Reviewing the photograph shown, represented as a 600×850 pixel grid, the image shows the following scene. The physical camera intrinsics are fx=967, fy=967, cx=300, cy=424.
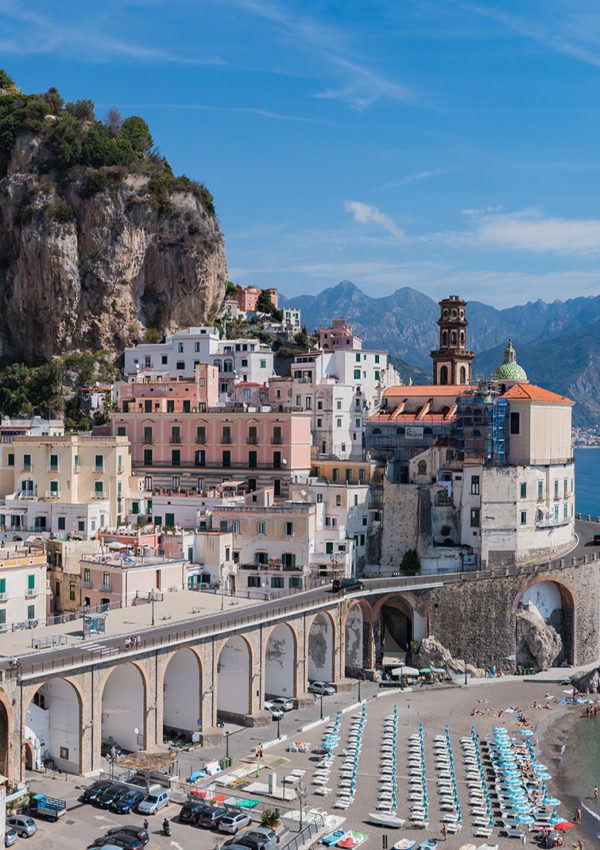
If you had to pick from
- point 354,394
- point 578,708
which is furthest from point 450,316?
point 578,708

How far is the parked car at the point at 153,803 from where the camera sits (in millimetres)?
41062

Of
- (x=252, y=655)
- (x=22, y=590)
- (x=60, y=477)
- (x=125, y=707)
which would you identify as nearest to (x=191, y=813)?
(x=125, y=707)

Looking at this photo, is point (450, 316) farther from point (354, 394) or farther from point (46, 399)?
point (46, 399)

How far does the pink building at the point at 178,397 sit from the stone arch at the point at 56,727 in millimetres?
37222

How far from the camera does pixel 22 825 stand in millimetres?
37875

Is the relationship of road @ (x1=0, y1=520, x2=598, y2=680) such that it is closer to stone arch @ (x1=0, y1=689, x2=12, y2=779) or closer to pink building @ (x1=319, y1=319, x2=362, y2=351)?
stone arch @ (x1=0, y1=689, x2=12, y2=779)

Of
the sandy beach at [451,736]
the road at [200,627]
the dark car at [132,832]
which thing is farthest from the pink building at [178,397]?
the dark car at [132,832]

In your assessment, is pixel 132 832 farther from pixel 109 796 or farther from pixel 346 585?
pixel 346 585

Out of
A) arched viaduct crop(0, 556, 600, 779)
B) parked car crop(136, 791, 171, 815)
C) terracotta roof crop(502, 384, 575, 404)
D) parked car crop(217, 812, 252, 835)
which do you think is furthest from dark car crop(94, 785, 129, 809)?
terracotta roof crop(502, 384, 575, 404)

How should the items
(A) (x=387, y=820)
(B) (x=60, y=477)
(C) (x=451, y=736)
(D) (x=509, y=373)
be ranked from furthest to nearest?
(D) (x=509, y=373) < (B) (x=60, y=477) < (C) (x=451, y=736) < (A) (x=387, y=820)

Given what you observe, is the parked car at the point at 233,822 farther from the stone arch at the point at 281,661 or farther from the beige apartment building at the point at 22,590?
the beige apartment building at the point at 22,590

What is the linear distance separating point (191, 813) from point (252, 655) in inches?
552

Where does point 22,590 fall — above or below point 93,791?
above

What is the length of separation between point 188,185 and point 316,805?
7866 centimetres
